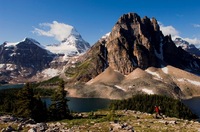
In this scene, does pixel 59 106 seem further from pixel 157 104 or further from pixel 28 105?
pixel 157 104

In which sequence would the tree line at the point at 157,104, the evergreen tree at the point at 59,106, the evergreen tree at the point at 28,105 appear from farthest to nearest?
the tree line at the point at 157,104 < the evergreen tree at the point at 59,106 < the evergreen tree at the point at 28,105

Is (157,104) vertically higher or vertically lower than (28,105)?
higher

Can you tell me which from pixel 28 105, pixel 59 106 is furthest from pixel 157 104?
pixel 28 105

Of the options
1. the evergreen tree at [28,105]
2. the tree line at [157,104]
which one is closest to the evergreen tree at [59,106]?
the evergreen tree at [28,105]

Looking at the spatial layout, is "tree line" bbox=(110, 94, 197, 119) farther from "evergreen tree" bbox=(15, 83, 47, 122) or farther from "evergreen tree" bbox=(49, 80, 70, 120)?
"evergreen tree" bbox=(15, 83, 47, 122)

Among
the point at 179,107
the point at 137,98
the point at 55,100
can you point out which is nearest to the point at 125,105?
the point at 137,98

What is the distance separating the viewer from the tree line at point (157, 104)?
476 ft

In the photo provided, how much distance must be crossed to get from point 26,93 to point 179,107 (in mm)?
112163

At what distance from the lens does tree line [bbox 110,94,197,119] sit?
145 meters

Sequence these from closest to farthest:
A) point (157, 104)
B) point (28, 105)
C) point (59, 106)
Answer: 1. point (28, 105)
2. point (59, 106)
3. point (157, 104)

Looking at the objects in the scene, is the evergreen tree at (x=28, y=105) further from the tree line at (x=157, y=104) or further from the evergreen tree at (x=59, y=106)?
the tree line at (x=157, y=104)

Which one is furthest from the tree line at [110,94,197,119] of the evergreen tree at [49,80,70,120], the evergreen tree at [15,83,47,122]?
the evergreen tree at [15,83,47,122]

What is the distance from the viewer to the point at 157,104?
166m

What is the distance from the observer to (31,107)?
62812 mm
